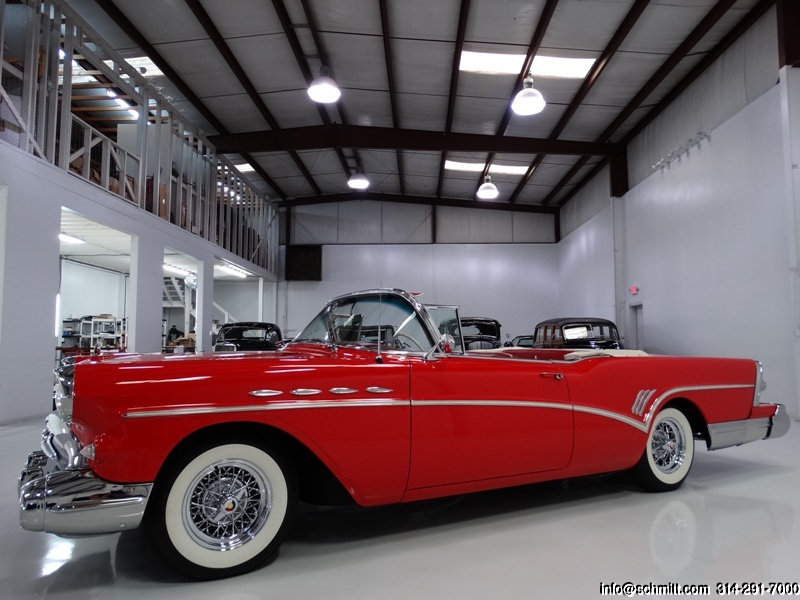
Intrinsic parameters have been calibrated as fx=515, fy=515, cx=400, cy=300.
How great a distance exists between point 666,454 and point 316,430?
2.73 meters

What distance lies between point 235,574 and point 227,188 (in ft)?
47.2

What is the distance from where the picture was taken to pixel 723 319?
911cm

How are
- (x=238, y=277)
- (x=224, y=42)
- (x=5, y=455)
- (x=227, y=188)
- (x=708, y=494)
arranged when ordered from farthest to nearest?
(x=238, y=277), (x=227, y=188), (x=224, y=42), (x=5, y=455), (x=708, y=494)

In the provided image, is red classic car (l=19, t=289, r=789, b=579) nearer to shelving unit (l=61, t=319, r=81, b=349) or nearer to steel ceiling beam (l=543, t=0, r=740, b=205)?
steel ceiling beam (l=543, t=0, r=740, b=205)

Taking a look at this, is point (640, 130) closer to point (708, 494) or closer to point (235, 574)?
point (708, 494)

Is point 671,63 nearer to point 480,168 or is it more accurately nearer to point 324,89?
point 324,89

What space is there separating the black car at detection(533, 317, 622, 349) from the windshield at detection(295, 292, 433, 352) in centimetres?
726

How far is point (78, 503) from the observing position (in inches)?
80.9

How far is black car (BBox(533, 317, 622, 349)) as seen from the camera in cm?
987

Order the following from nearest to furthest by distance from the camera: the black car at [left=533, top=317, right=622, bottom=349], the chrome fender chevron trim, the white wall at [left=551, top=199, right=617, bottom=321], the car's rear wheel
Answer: the chrome fender chevron trim, the car's rear wheel, the black car at [left=533, top=317, right=622, bottom=349], the white wall at [left=551, top=199, right=617, bottom=321]

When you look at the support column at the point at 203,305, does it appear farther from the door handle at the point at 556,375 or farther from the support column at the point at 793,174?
the support column at the point at 793,174

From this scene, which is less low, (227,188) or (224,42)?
(224,42)

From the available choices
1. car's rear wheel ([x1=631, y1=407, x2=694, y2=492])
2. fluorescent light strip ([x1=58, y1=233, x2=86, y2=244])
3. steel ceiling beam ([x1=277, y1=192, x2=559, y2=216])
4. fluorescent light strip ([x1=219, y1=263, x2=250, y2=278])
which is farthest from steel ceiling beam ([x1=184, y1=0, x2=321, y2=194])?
car's rear wheel ([x1=631, y1=407, x2=694, y2=492])

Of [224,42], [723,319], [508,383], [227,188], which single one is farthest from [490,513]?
[227,188]
